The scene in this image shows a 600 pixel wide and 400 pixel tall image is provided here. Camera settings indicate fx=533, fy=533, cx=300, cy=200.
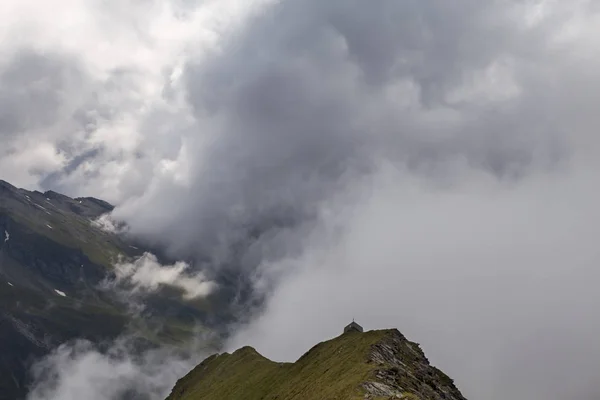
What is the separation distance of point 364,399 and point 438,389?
2449 inches

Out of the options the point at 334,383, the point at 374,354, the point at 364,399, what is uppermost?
the point at 374,354

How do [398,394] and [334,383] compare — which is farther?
[334,383]

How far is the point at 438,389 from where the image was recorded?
646 ft

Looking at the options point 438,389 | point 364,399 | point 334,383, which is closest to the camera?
point 364,399

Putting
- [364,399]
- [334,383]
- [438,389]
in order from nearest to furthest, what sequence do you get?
[364,399], [334,383], [438,389]

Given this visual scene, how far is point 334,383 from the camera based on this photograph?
182750 millimetres

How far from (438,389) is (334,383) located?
139 feet

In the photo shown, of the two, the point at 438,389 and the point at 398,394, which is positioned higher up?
the point at 438,389

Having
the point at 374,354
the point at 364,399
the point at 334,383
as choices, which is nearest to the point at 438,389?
the point at 374,354

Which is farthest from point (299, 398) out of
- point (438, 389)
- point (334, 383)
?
point (438, 389)

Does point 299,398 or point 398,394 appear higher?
point 299,398

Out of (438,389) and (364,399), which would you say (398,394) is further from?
(438,389)

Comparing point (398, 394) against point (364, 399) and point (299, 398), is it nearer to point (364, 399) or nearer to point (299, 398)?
point (364, 399)

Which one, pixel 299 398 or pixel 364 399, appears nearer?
pixel 364 399
